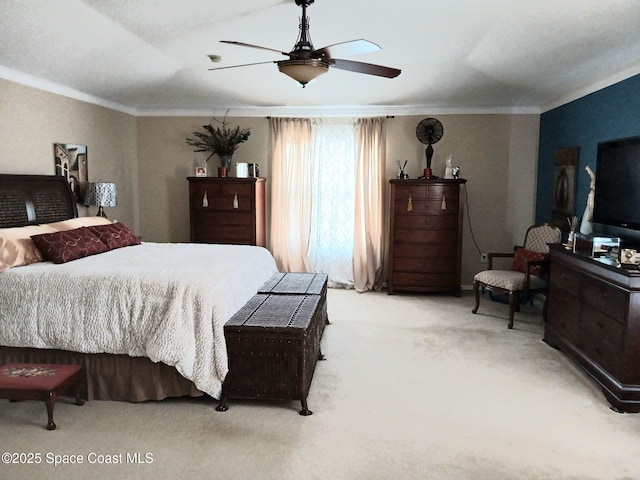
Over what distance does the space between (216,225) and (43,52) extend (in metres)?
2.68

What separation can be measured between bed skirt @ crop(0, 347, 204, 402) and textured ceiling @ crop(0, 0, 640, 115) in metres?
2.44

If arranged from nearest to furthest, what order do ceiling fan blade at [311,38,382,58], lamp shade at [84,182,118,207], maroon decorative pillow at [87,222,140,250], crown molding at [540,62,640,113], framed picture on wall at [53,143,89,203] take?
ceiling fan blade at [311,38,382,58] → crown molding at [540,62,640,113] → maroon decorative pillow at [87,222,140,250] → framed picture on wall at [53,143,89,203] → lamp shade at [84,182,118,207]

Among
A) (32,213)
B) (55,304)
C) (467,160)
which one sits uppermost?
(467,160)

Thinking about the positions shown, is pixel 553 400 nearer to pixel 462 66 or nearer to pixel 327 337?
pixel 327 337

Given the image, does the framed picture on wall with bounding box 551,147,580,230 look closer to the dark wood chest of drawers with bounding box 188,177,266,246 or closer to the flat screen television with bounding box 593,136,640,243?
the flat screen television with bounding box 593,136,640,243

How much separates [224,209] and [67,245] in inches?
97.5

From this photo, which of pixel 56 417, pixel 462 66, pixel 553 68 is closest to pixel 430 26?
pixel 462 66

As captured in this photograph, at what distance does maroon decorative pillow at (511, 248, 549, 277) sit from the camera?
193 inches

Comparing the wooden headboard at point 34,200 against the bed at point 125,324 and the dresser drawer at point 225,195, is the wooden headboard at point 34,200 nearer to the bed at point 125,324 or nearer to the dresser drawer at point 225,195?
the bed at point 125,324

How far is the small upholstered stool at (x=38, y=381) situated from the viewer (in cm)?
267

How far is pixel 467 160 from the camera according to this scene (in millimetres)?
6176

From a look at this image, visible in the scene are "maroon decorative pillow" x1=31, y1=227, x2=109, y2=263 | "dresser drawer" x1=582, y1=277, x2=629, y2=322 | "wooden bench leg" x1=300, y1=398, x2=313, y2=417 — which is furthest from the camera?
"maroon decorative pillow" x1=31, y1=227, x2=109, y2=263

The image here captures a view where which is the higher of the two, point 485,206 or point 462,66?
point 462,66

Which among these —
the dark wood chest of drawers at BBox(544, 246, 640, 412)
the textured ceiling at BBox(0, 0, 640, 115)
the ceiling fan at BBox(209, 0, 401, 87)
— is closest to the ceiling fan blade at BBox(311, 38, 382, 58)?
the ceiling fan at BBox(209, 0, 401, 87)
